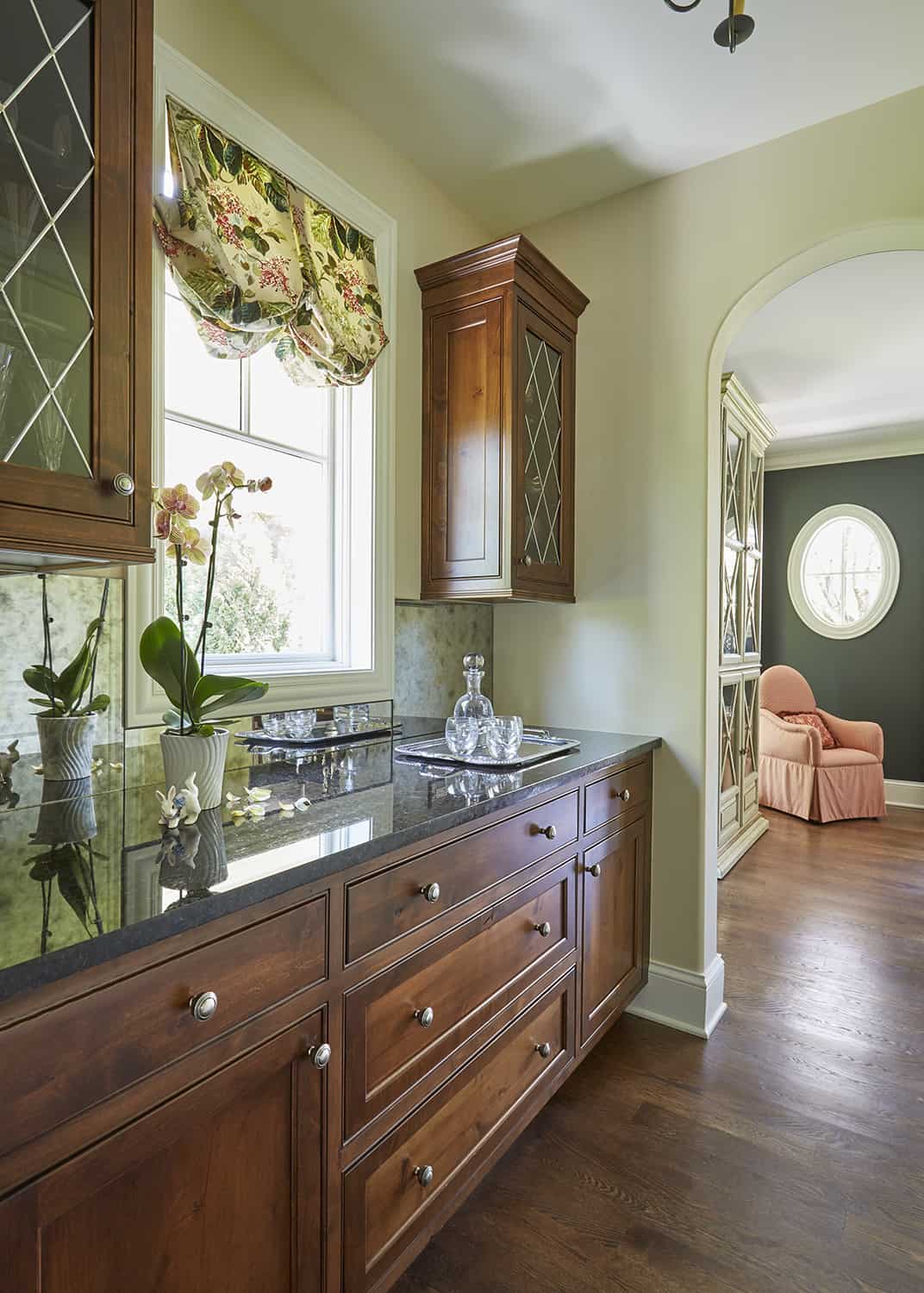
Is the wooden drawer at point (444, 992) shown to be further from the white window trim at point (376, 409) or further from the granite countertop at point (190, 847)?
the white window trim at point (376, 409)

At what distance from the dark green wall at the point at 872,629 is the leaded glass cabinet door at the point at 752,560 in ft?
3.99

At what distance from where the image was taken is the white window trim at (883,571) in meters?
5.73

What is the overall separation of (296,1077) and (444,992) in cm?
39

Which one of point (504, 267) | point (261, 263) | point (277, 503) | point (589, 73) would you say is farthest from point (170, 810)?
point (589, 73)

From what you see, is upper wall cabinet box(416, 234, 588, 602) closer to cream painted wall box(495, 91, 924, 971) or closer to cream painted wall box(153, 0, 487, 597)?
cream painted wall box(153, 0, 487, 597)

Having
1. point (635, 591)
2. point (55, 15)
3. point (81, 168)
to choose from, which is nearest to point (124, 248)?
point (81, 168)

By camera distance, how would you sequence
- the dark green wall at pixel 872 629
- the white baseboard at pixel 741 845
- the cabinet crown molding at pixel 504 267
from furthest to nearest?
the dark green wall at pixel 872 629 → the white baseboard at pixel 741 845 → the cabinet crown molding at pixel 504 267

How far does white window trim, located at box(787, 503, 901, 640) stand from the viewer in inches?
226

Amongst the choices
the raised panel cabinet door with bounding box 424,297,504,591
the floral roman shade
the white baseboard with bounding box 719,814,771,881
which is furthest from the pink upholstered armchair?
the floral roman shade

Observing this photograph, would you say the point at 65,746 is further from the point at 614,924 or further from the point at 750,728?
the point at 750,728

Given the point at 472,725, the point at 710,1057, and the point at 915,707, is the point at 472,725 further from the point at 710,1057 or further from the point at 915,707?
the point at 915,707

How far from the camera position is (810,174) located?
222cm

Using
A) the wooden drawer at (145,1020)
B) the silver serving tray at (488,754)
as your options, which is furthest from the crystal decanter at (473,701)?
the wooden drawer at (145,1020)

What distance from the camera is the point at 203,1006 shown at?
0.89m
